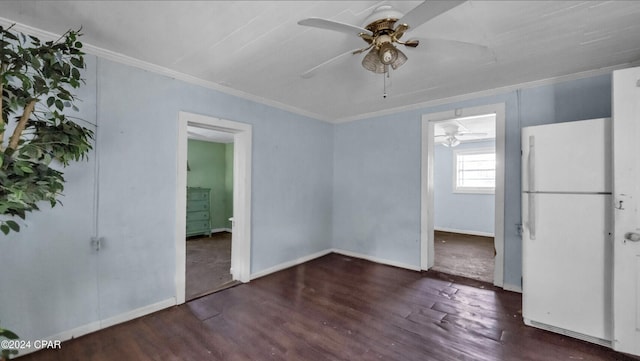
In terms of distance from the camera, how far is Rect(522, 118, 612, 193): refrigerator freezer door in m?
2.08

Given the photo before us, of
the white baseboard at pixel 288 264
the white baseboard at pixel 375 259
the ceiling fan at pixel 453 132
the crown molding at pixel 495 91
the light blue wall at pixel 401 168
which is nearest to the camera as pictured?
the crown molding at pixel 495 91

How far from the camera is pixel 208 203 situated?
6152 millimetres

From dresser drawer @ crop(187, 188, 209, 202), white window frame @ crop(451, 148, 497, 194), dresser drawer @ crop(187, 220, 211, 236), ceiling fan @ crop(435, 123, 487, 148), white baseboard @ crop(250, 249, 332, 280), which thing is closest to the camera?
white baseboard @ crop(250, 249, 332, 280)

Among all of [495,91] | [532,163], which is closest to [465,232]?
[495,91]

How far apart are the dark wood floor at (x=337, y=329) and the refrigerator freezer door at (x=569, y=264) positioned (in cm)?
17

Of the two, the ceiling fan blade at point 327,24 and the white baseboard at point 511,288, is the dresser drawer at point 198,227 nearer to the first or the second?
the ceiling fan blade at point 327,24

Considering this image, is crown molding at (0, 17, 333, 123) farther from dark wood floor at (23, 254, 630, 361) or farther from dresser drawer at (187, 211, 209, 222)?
dresser drawer at (187, 211, 209, 222)

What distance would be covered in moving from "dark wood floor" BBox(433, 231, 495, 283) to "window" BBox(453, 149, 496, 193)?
123cm

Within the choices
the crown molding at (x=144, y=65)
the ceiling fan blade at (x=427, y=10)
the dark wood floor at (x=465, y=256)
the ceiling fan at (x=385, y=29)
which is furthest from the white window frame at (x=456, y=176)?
the ceiling fan blade at (x=427, y=10)

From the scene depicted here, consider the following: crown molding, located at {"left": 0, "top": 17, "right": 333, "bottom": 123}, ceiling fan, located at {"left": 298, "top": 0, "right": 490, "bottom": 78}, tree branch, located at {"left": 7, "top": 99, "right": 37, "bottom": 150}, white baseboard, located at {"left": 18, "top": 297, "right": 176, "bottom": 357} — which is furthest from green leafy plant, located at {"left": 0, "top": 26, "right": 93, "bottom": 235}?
ceiling fan, located at {"left": 298, "top": 0, "right": 490, "bottom": 78}

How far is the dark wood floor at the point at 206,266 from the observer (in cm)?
306

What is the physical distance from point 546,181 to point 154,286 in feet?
12.5

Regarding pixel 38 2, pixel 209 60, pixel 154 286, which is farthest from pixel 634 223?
pixel 38 2

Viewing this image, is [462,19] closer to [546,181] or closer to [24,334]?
[546,181]
